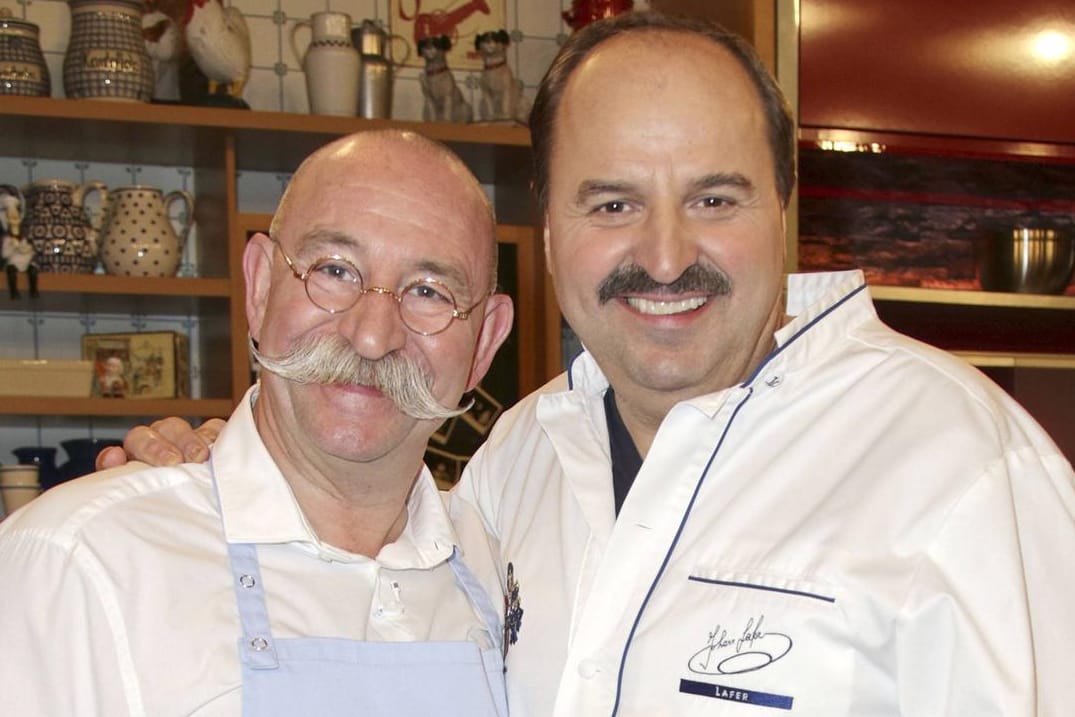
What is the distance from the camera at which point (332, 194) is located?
1479 millimetres

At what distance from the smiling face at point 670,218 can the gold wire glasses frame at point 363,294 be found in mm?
147

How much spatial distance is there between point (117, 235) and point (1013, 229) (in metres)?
1.81

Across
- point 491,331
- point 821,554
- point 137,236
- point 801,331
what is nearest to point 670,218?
point 801,331

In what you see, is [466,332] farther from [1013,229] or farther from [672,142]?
[1013,229]

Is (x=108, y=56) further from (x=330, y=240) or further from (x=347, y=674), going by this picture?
(x=347, y=674)

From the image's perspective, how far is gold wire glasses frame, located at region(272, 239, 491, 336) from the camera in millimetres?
1450

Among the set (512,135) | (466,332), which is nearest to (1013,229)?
(512,135)

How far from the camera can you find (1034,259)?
8.84 feet

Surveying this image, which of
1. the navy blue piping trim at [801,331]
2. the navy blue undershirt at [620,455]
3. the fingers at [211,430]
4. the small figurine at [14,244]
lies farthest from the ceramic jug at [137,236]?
the navy blue piping trim at [801,331]

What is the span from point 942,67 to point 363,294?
1610 millimetres

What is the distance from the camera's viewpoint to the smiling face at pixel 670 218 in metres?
1.45

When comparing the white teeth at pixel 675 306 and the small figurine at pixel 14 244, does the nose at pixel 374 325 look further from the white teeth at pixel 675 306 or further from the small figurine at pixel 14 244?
the small figurine at pixel 14 244

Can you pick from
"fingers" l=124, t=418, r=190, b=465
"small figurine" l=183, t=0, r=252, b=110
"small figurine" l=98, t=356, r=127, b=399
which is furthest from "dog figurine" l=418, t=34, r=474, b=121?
"fingers" l=124, t=418, r=190, b=465

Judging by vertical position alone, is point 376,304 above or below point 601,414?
above
